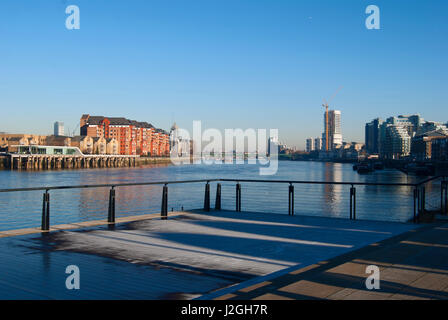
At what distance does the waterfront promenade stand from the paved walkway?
2cm

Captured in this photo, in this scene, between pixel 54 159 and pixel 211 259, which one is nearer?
pixel 211 259

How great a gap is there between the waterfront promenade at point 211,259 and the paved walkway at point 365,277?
2 cm

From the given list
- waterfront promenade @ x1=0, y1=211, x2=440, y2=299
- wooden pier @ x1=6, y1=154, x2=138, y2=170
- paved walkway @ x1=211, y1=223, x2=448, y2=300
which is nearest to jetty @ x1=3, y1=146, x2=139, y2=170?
wooden pier @ x1=6, y1=154, x2=138, y2=170

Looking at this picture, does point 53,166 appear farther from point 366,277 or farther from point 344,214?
point 366,277

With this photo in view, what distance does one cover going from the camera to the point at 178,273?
717 centimetres

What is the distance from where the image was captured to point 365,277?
6.32 m

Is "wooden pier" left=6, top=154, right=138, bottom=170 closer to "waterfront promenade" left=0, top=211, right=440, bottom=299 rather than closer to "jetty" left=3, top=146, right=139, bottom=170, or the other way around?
"jetty" left=3, top=146, right=139, bottom=170

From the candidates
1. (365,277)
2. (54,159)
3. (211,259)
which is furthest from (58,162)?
(365,277)

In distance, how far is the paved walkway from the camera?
216 inches

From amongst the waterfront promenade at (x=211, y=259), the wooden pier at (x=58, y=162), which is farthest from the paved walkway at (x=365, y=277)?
the wooden pier at (x=58, y=162)

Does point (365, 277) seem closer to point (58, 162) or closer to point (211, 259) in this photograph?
point (211, 259)

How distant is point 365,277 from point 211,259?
3.05m

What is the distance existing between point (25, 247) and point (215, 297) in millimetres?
5286
